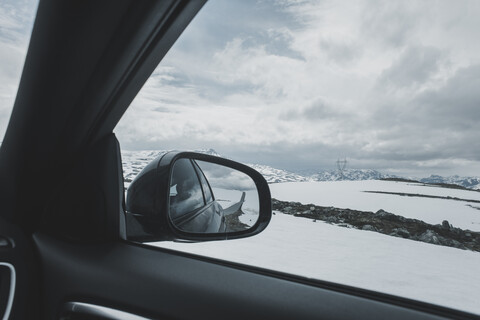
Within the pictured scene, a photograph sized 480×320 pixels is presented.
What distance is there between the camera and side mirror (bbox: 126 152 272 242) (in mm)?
1586

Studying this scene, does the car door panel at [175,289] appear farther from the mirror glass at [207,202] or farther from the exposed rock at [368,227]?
the exposed rock at [368,227]

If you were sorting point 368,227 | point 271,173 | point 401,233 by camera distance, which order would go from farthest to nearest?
point 368,227
point 401,233
point 271,173

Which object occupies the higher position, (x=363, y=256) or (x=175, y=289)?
(x=175, y=289)

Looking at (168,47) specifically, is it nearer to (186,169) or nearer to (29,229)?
(186,169)

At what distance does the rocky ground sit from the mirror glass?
10.8 feet

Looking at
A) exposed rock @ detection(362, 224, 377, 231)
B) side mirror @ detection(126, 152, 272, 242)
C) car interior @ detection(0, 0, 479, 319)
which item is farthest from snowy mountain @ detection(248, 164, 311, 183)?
exposed rock @ detection(362, 224, 377, 231)

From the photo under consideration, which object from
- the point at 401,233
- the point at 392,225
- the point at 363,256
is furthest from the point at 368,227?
the point at 363,256

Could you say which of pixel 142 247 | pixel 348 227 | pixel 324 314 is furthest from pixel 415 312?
pixel 348 227

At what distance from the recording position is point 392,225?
25.8 feet

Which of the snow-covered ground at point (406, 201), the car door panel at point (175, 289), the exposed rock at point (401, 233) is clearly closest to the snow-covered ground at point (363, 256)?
the snow-covered ground at point (406, 201)

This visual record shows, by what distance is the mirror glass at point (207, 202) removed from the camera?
1.84 m

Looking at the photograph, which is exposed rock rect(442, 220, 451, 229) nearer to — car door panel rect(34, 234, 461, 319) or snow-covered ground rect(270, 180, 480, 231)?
snow-covered ground rect(270, 180, 480, 231)

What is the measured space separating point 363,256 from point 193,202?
144 inches

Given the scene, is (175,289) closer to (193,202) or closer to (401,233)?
(193,202)
